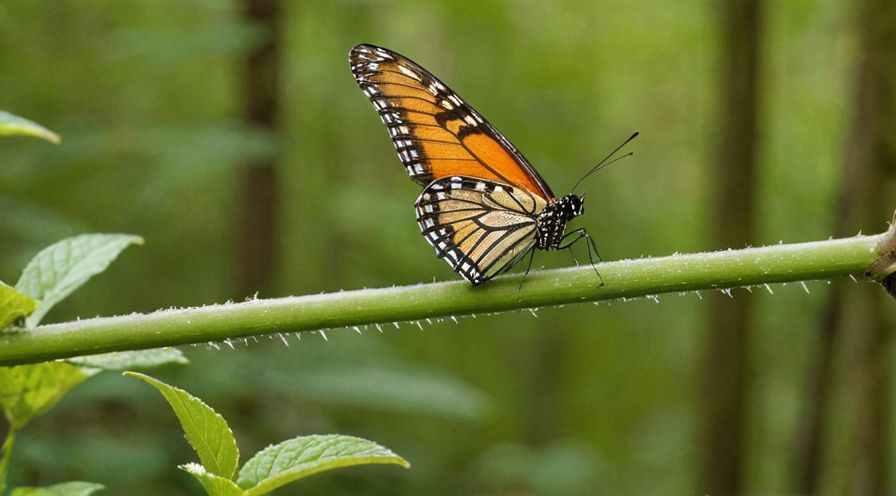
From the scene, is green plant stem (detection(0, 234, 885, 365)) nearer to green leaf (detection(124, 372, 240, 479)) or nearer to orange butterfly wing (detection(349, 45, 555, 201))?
green leaf (detection(124, 372, 240, 479))

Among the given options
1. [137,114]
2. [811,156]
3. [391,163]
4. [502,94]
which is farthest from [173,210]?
[811,156]

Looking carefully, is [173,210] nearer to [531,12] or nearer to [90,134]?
[90,134]

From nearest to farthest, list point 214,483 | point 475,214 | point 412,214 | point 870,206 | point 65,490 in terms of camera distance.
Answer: point 214,483, point 65,490, point 475,214, point 870,206, point 412,214

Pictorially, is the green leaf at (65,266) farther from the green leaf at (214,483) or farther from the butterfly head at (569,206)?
the butterfly head at (569,206)

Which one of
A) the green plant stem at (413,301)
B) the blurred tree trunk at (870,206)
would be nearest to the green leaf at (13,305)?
the green plant stem at (413,301)

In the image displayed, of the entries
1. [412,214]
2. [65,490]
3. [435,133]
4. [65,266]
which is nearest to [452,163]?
[435,133]

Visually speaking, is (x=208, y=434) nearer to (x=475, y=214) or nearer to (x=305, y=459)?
(x=305, y=459)
